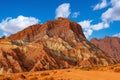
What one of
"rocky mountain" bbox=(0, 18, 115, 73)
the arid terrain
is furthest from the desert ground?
"rocky mountain" bbox=(0, 18, 115, 73)

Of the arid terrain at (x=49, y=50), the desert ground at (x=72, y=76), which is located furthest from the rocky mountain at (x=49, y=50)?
the desert ground at (x=72, y=76)

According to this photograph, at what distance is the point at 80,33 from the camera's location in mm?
138375

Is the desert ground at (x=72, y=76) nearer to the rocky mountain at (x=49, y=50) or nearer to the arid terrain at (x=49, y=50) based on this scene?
the arid terrain at (x=49, y=50)

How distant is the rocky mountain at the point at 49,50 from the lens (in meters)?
90.4

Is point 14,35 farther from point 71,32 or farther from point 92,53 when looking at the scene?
point 92,53

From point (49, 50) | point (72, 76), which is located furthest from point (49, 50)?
point (72, 76)

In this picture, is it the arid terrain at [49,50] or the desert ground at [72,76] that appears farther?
the arid terrain at [49,50]

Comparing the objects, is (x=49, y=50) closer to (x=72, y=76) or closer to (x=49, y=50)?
(x=49, y=50)

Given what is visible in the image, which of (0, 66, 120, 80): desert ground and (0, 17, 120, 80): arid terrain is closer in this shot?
(0, 66, 120, 80): desert ground

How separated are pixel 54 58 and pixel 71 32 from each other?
31589 millimetres

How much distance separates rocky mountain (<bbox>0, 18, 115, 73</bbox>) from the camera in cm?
9044

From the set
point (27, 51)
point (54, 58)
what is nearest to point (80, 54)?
point (54, 58)

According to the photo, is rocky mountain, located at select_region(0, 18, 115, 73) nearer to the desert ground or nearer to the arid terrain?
the arid terrain

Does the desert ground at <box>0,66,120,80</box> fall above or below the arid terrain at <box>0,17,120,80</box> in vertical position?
below
